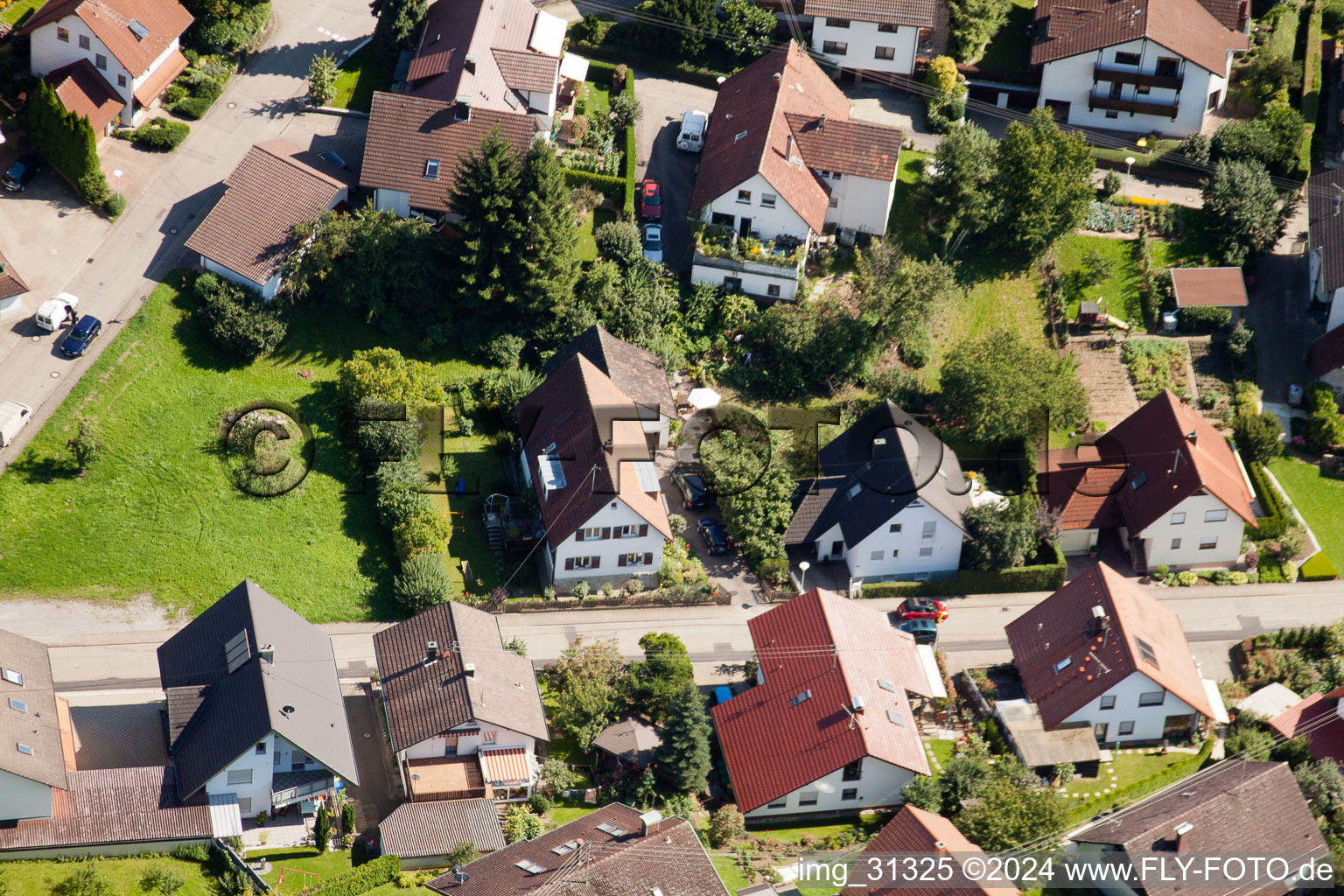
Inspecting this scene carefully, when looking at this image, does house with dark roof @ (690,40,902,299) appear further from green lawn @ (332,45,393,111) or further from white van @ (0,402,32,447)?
white van @ (0,402,32,447)

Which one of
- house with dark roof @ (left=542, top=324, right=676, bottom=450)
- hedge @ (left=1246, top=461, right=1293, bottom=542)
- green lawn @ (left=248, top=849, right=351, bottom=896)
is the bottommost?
green lawn @ (left=248, top=849, right=351, bottom=896)

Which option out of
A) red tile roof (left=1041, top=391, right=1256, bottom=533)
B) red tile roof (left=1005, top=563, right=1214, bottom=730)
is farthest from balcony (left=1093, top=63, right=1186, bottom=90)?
red tile roof (left=1005, top=563, right=1214, bottom=730)

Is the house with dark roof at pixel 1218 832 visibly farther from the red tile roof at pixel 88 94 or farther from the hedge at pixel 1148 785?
the red tile roof at pixel 88 94

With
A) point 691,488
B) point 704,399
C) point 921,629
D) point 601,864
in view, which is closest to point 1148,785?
point 921,629

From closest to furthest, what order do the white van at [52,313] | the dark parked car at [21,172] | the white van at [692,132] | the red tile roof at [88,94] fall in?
the white van at [52,313] → the dark parked car at [21,172] → the red tile roof at [88,94] → the white van at [692,132]

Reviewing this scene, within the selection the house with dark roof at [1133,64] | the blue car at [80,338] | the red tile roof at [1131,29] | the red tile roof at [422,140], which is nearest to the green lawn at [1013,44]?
the house with dark roof at [1133,64]

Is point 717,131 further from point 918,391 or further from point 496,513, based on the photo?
point 496,513
